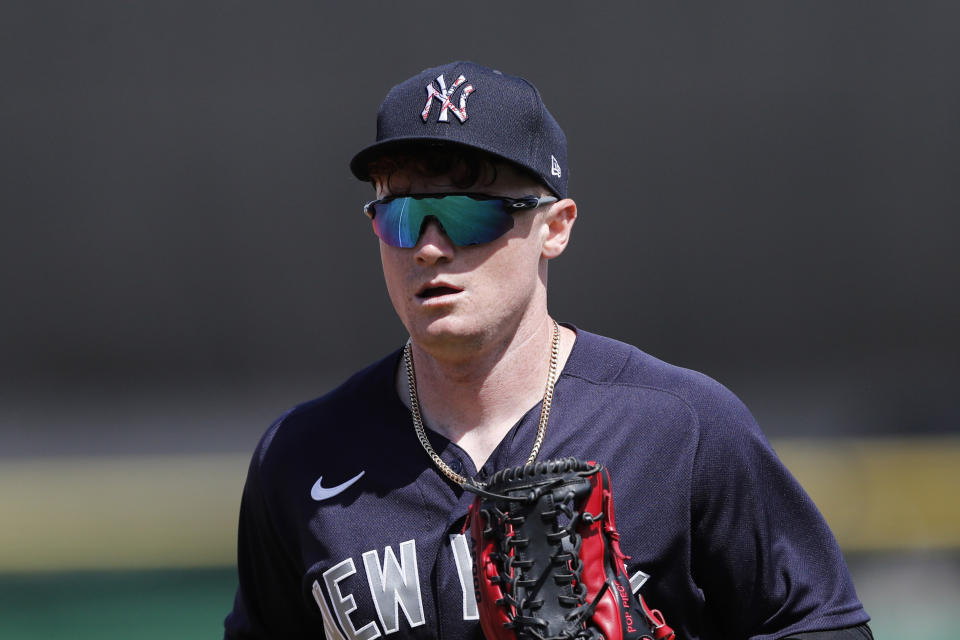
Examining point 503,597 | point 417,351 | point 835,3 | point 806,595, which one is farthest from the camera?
point 835,3

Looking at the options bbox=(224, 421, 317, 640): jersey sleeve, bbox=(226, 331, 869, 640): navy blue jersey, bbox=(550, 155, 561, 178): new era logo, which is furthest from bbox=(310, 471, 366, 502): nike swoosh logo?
bbox=(550, 155, 561, 178): new era logo

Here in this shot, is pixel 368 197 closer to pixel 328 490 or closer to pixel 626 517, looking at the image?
pixel 328 490

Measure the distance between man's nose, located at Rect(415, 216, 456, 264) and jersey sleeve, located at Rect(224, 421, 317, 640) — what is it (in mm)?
588

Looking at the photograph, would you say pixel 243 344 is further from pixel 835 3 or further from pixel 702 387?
pixel 702 387

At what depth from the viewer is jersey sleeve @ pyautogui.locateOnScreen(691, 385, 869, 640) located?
206 centimetres

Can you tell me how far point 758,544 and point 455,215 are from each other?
2.87 feet

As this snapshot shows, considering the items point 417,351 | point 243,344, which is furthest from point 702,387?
point 243,344

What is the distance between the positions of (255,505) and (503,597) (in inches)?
28.2

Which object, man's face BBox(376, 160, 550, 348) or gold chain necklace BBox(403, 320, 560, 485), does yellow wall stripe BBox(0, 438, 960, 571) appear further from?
man's face BBox(376, 160, 550, 348)

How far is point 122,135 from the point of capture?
21.1ft

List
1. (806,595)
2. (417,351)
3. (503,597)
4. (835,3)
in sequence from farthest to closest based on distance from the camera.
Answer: (835,3) → (417,351) → (806,595) → (503,597)

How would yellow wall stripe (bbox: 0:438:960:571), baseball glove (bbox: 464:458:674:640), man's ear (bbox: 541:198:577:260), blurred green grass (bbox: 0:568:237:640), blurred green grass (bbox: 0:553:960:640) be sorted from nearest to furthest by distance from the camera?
baseball glove (bbox: 464:458:674:640)
man's ear (bbox: 541:198:577:260)
blurred green grass (bbox: 0:553:960:640)
blurred green grass (bbox: 0:568:237:640)
yellow wall stripe (bbox: 0:438:960:571)

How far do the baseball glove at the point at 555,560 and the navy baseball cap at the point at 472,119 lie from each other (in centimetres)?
63

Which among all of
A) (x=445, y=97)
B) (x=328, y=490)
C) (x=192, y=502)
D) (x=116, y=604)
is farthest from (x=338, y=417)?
(x=192, y=502)
